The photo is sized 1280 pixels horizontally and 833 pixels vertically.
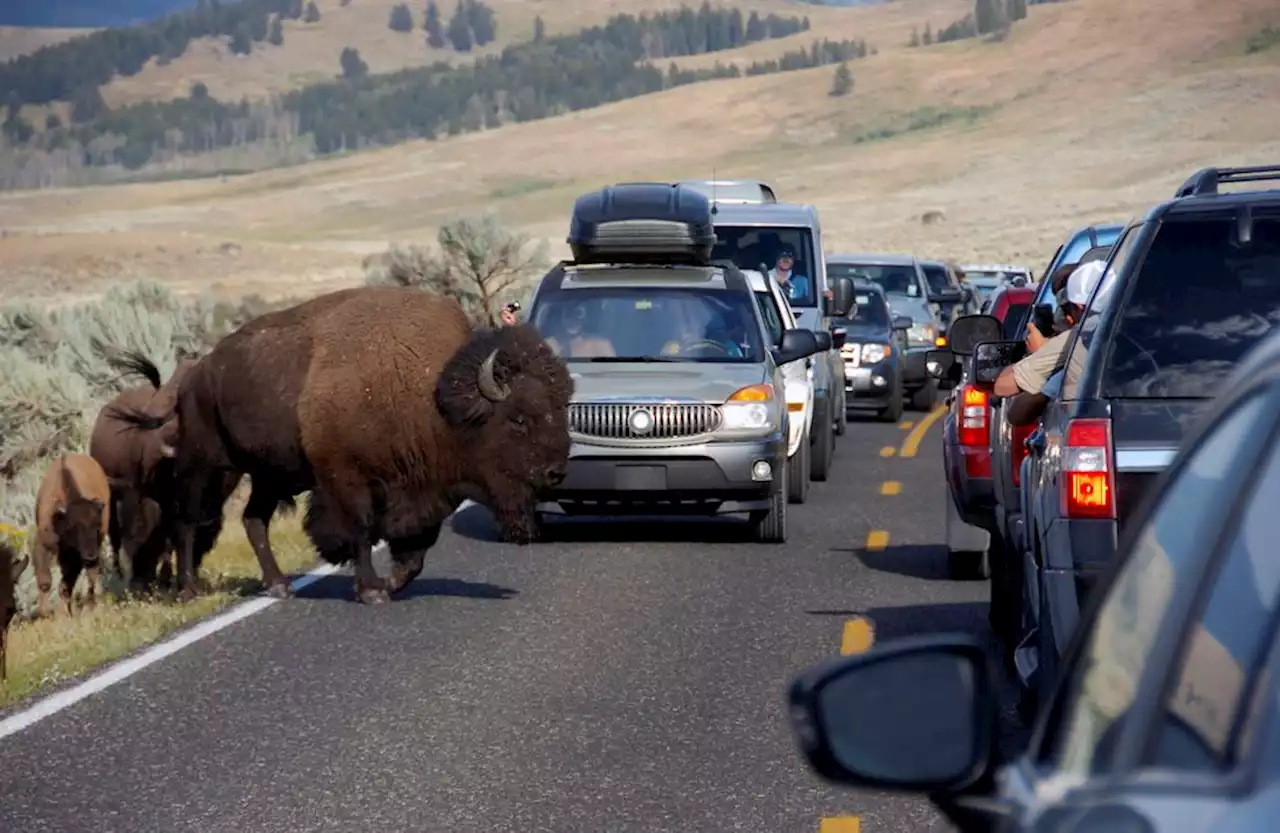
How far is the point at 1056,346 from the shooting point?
10219mm

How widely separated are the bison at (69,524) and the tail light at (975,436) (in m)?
5.54

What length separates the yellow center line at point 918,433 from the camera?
23.7 m

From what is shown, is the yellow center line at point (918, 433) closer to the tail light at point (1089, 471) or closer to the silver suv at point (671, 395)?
the silver suv at point (671, 395)

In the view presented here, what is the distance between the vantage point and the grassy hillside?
105438 mm

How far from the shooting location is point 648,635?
11344 millimetres

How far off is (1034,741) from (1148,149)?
13145cm

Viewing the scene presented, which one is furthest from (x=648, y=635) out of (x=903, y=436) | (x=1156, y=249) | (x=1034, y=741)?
(x=903, y=436)

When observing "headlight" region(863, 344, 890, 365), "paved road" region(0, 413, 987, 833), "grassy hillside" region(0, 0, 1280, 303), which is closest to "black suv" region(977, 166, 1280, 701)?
"paved road" region(0, 413, 987, 833)

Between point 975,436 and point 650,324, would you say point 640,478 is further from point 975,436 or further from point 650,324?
point 975,436

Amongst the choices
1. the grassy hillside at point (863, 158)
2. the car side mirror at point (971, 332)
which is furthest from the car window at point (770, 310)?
the grassy hillside at point (863, 158)

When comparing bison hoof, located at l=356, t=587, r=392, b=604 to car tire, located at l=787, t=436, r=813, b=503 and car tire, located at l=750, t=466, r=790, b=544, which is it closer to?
car tire, located at l=750, t=466, r=790, b=544

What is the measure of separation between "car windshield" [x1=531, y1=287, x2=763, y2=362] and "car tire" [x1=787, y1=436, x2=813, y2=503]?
4.99 ft

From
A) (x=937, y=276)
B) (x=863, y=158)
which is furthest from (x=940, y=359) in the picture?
(x=863, y=158)

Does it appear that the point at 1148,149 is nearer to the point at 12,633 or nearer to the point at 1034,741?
the point at 12,633
